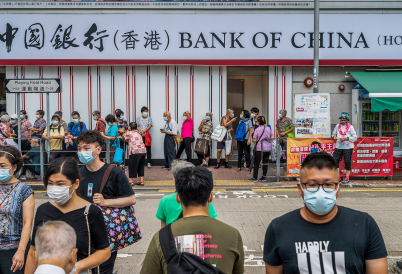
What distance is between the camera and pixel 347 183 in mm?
11289

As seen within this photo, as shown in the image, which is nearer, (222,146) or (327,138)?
(327,138)

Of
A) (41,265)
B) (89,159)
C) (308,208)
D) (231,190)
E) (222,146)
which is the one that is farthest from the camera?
(222,146)

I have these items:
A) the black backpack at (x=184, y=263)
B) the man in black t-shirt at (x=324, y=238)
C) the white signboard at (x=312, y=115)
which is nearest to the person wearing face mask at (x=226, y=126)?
the white signboard at (x=312, y=115)

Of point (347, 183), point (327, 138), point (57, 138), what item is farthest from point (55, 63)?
point (347, 183)

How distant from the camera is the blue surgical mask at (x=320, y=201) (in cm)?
241

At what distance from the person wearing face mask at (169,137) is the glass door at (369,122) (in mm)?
6634

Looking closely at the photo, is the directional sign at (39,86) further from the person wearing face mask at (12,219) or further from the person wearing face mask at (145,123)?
the person wearing face mask at (12,219)

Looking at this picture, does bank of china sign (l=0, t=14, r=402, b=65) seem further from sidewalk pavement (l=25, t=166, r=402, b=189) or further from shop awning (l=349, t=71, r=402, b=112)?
sidewalk pavement (l=25, t=166, r=402, b=189)

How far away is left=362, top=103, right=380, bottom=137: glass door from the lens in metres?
14.5

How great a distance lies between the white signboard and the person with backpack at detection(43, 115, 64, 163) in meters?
6.64

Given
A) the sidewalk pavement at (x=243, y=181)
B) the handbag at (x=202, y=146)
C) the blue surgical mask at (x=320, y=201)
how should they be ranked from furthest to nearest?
1. the handbag at (x=202, y=146)
2. the sidewalk pavement at (x=243, y=181)
3. the blue surgical mask at (x=320, y=201)

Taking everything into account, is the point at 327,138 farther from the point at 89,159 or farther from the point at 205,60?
the point at 89,159

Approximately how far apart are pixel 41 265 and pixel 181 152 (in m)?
12.1

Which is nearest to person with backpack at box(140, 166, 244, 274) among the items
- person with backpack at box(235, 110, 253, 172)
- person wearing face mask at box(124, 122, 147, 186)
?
person wearing face mask at box(124, 122, 147, 186)
